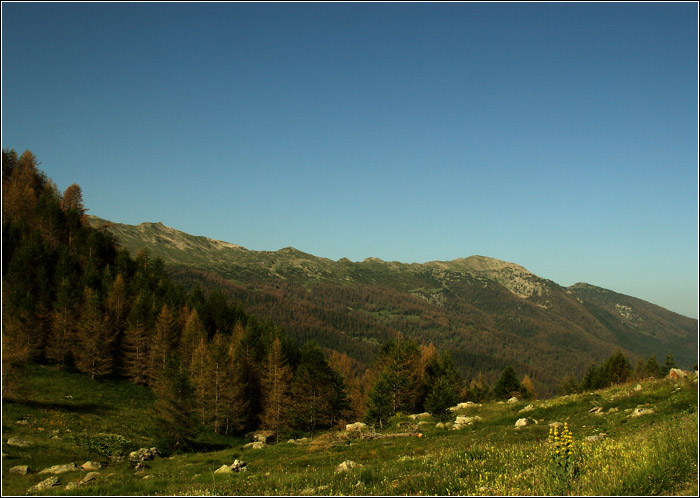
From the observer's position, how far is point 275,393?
194 feet

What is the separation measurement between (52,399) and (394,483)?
53879 millimetres

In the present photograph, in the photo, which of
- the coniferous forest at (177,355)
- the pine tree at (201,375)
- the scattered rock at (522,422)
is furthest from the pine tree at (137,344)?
the scattered rock at (522,422)

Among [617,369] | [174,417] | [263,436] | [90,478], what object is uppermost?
[90,478]

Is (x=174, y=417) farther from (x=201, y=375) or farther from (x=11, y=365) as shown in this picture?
(x=201, y=375)

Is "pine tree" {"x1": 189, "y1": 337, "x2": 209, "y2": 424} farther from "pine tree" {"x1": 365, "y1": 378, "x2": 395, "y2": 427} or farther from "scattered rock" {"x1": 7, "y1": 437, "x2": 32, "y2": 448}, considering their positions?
"scattered rock" {"x1": 7, "y1": 437, "x2": 32, "y2": 448}

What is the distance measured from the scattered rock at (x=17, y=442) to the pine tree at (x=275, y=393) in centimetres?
3008

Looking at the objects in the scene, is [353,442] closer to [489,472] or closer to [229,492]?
[229,492]

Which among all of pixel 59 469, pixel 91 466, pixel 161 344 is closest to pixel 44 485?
pixel 59 469

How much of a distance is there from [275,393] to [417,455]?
41933 mm

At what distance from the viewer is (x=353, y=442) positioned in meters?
32.7

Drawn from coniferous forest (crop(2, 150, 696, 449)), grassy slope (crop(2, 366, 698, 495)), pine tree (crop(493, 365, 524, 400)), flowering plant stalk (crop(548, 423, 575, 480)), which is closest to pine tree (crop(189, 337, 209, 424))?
coniferous forest (crop(2, 150, 696, 449))

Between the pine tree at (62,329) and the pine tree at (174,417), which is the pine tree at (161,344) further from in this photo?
the pine tree at (174,417)

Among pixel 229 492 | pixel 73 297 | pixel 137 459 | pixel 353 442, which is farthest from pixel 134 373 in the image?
pixel 229 492

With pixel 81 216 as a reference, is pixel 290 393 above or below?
below
